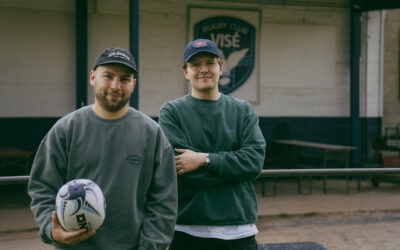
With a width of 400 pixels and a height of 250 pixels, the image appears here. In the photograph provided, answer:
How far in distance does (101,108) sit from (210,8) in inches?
322

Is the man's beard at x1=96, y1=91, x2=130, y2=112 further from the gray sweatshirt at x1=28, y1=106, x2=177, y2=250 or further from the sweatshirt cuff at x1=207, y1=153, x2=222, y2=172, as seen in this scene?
the sweatshirt cuff at x1=207, y1=153, x2=222, y2=172

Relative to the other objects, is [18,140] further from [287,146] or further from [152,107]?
[287,146]

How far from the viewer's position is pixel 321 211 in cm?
721

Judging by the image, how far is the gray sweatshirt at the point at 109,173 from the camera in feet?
5.98

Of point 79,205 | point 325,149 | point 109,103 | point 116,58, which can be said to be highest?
point 116,58

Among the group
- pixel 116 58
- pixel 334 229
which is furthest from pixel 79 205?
pixel 334 229

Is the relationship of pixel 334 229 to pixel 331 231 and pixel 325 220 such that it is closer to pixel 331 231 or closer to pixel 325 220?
pixel 331 231

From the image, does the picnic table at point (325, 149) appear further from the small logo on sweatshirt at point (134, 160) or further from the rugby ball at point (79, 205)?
the rugby ball at point (79, 205)

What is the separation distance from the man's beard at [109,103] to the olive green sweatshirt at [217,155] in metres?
0.44

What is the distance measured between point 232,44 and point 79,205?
8.51 m

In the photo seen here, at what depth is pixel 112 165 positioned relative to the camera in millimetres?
1842

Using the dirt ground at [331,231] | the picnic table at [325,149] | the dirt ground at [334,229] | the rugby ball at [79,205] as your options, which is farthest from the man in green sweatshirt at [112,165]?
the picnic table at [325,149]

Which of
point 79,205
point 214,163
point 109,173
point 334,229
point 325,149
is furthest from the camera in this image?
point 325,149

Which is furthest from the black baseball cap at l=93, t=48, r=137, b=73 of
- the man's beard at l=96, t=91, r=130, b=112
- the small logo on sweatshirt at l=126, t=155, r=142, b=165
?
the small logo on sweatshirt at l=126, t=155, r=142, b=165
